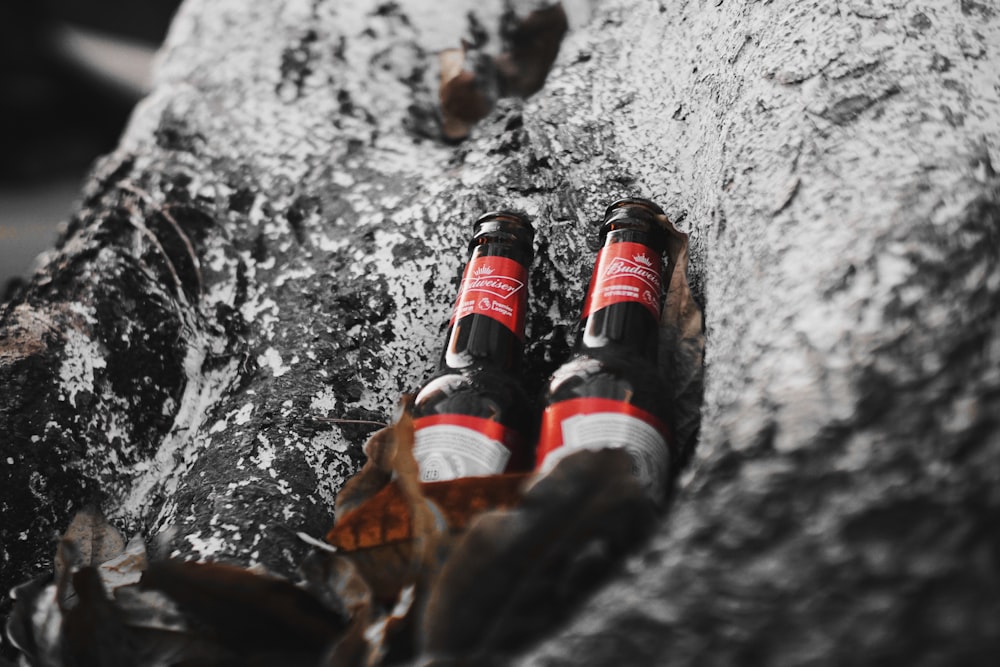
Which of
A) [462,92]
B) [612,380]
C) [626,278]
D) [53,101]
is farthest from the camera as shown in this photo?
[53,101]

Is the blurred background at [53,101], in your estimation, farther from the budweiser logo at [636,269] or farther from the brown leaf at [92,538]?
the budweiser logo at [636,269]

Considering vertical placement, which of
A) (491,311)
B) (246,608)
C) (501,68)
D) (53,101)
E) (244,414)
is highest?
(53,101)

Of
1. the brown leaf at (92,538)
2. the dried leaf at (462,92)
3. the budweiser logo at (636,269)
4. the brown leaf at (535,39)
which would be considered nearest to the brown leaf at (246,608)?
the brown leaf at (92,538)

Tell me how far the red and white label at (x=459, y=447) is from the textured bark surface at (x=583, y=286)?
227 millimetres

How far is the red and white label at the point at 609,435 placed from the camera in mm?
796

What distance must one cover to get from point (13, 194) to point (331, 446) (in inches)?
132

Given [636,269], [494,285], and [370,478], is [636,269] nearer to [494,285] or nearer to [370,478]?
[494,285]

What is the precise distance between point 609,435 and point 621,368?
0.09 metres

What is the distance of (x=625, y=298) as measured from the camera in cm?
94

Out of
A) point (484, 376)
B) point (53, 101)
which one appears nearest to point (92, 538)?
point (484, 376)

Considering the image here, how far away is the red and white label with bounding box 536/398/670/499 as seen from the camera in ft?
2.61

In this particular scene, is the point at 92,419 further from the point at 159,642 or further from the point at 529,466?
the point at 529,466

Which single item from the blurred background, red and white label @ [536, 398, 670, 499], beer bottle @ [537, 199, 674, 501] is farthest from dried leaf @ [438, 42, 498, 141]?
the blurred background

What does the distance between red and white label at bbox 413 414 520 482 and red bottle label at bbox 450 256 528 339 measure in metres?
0.17
